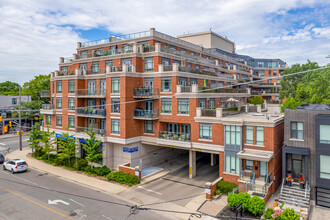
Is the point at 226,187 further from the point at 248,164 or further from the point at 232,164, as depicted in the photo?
the point at 248,164

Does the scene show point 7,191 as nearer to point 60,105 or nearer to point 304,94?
point 60,105

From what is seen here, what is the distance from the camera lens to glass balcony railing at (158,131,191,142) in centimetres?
2912

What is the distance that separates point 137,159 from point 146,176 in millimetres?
3552

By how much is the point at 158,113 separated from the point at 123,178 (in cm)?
919

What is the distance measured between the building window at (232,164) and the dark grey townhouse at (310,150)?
4468 mm

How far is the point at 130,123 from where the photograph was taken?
31.1m

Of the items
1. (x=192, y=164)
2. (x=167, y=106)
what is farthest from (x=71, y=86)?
(x=192, y=164)

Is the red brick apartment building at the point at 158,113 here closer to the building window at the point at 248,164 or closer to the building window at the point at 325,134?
the building window at the point at 248,164

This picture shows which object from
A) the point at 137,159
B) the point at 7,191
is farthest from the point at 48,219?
the point at 137,159

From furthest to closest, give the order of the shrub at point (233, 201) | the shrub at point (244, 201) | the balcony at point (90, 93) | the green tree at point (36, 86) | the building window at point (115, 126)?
the green tree at point (36, 86), the balcony at point (90, 93), the building window at point (115, 126), the shrub at point (233, 201), the shrub at point (244, 201)

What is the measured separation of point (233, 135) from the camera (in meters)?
25.0

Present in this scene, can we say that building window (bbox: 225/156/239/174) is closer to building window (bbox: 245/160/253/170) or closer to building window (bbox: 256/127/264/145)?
building window (bbox: 245/160/253/170)

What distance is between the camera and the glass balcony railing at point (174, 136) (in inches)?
1146

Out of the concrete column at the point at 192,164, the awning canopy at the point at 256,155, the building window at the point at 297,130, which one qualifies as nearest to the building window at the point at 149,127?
the concrete column at the point at 192,164
